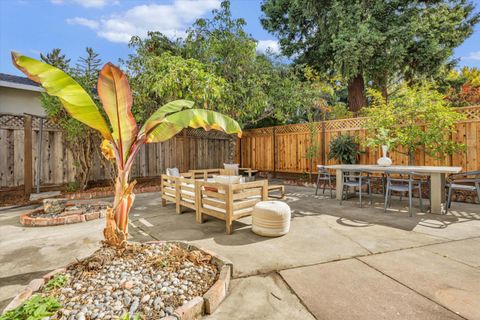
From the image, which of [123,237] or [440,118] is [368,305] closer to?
[123,237]

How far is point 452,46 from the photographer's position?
30.8 ft

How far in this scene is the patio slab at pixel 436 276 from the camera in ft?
6.77

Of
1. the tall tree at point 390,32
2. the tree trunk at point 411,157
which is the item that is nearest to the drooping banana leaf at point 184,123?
the tree trunk at point 411,157

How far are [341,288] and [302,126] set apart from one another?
8182 millimetres

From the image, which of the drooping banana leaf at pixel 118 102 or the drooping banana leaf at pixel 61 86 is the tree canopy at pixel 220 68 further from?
the drooping banana leaf at pixel 61 86

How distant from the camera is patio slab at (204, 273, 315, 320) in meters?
1.93

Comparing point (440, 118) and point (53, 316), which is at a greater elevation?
point (440, 118)

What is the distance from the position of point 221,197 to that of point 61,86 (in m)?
2.54

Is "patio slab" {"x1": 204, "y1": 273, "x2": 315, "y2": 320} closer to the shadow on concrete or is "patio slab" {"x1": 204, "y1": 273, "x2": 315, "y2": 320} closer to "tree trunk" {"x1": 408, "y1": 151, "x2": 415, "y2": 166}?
the shadow on concrete

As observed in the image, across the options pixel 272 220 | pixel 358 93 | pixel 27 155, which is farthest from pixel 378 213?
pixel 27 155

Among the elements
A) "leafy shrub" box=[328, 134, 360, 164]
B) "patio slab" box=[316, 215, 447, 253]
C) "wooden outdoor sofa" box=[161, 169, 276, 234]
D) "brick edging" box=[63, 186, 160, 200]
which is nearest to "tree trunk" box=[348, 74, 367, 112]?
"leafy shrub" box=[328, 134, 360, 164]

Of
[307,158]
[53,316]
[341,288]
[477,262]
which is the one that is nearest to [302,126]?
[307,158]

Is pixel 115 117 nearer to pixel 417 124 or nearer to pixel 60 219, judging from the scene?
pixel 60 219

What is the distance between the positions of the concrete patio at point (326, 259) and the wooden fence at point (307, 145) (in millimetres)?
1953
